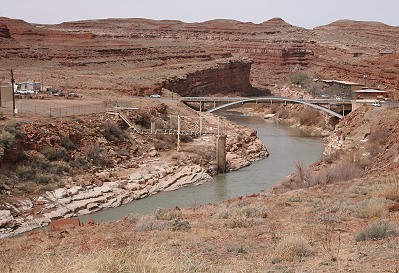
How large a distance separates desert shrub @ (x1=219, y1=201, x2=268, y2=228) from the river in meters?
7.65

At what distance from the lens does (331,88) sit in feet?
265

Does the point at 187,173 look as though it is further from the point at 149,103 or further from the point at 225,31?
the point at 225,31

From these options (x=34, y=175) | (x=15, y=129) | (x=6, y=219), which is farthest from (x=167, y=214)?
(x=15, y=129)

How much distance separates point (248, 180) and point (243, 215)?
19.7 m

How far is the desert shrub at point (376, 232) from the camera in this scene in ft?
37.8

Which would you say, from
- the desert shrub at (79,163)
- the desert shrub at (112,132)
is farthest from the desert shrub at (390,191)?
the desert shrub at (112,132)

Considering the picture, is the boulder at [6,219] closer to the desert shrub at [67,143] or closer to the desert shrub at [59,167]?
the desert shrub at [59,167]

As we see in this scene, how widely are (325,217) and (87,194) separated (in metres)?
16.1

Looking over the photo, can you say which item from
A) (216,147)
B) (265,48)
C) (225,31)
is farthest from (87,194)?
(225,31)

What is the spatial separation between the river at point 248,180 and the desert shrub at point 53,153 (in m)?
5.31

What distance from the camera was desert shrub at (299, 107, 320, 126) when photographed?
209 ft

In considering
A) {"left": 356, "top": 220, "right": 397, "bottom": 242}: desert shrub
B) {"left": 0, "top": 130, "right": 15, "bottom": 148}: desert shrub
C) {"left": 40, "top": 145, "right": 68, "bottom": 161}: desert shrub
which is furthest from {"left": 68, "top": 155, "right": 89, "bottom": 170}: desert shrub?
{"left": 356, "top": 220, "right": 397, "bottom": 242}: desert shrub

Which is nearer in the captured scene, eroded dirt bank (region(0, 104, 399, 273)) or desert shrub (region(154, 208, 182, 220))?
eroded dirt bank (region(0, 104, 399, 273))

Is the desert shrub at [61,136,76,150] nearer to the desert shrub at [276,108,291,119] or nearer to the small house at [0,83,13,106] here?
the small house at [0,83,13,106]
